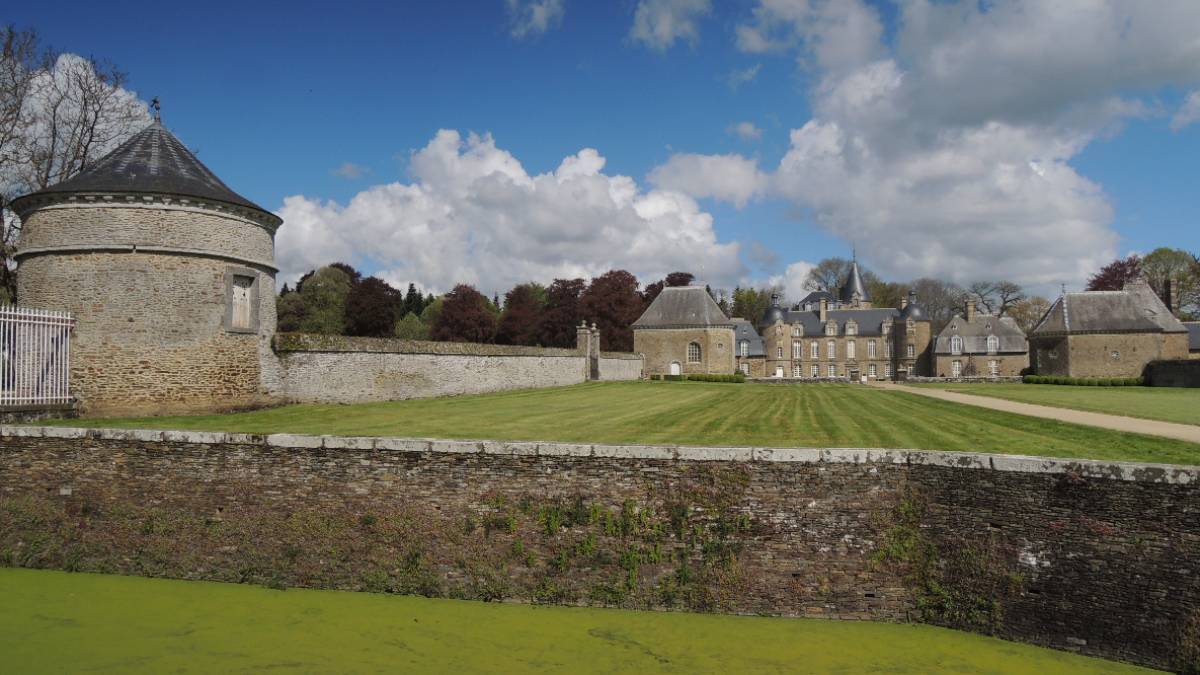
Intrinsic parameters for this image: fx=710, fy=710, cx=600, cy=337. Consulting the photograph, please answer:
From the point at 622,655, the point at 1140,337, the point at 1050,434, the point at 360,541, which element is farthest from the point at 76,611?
the point at 1140,337

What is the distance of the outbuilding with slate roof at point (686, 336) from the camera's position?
44.0 metres

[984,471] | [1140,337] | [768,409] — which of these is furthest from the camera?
[1140,337]

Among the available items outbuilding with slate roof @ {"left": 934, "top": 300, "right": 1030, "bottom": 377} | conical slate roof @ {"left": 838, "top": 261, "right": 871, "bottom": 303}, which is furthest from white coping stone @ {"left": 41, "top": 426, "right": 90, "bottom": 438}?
conical slate roof @ {"left": 838, "top": 261, "right": 871, "bottom": 303}

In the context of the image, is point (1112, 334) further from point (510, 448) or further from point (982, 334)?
point (510, 448)

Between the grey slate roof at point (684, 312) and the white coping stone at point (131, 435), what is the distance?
37.1m

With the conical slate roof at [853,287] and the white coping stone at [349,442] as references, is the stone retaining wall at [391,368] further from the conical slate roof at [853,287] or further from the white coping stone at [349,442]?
the conical slate roof at [853,287]

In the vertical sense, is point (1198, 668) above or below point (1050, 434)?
below

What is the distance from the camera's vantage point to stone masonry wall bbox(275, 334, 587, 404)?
640 inches

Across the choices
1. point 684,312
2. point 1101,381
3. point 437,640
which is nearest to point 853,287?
point 684,312

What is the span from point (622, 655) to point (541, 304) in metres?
69.0

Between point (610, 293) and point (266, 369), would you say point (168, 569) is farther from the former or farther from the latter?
point (610, 293)

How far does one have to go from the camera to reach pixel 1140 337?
39.4 m

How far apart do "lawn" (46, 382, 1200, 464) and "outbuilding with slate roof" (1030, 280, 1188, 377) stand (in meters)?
26.4

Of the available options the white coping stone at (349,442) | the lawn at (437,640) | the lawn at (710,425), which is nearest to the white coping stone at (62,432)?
the lawn at (710,425)
